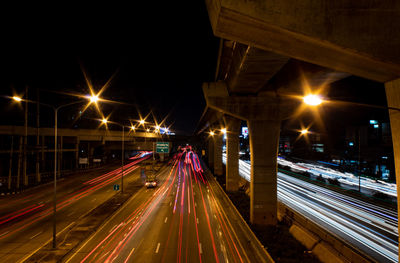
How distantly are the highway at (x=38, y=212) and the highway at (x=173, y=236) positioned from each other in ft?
12.6

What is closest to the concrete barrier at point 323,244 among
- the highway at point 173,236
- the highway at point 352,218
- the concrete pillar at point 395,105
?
the highway at point 352,218

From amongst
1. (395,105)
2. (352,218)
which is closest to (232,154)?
(352,218)

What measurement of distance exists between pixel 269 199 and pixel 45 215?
22525mm

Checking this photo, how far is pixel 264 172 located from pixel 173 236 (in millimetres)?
9164

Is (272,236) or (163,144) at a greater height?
(163,144)

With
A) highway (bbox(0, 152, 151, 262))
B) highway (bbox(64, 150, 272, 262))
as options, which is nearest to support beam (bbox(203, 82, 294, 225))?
highway (bbox(64, 150, 272, 262))

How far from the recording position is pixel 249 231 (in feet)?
47.2

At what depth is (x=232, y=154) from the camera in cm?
3045

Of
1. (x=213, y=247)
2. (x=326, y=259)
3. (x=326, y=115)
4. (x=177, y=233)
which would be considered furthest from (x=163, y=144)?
(x=326, y=115)

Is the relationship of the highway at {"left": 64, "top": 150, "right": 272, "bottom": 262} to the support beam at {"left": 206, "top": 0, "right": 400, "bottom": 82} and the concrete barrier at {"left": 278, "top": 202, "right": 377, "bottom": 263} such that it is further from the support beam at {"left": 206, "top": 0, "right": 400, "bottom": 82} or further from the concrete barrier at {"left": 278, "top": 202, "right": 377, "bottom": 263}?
the support beam at {"left": 206, "top": 0, "right": 400, "bottom": 82}

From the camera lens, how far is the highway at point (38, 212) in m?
13.8

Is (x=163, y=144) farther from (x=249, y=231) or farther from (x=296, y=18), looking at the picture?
(x=296, y=18)

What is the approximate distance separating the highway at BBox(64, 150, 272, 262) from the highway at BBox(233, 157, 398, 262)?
23.5 ft

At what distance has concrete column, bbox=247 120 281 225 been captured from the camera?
1677cm
